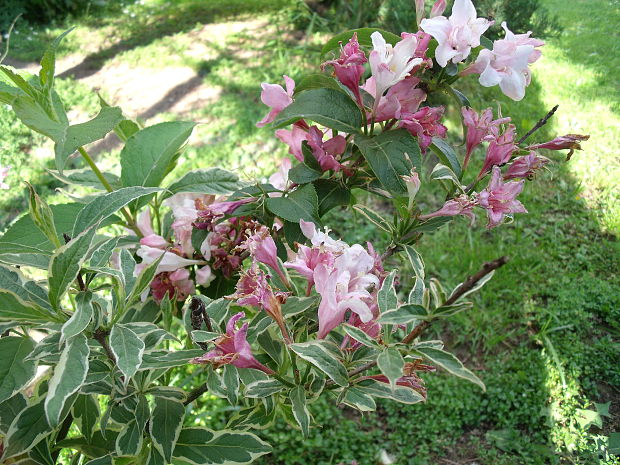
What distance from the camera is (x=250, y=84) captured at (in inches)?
161

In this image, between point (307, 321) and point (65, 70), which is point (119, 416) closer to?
point (307, 321)

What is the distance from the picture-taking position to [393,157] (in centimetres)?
74

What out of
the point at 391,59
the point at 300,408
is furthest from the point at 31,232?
the point at 391,59

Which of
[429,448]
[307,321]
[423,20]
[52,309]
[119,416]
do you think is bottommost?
[429,448]

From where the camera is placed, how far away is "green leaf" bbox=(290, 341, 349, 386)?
645mm

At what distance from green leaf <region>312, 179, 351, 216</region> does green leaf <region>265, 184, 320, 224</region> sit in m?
0.04

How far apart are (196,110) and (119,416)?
3.21 meters

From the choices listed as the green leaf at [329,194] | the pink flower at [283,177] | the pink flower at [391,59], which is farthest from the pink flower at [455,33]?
the pink flower at [283,177]

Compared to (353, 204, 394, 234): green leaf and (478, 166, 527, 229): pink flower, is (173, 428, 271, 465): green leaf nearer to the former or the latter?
(353, 204, 394, 234): green leaf

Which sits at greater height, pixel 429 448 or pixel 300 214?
pixel 300 214

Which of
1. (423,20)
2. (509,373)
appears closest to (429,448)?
(509,373)

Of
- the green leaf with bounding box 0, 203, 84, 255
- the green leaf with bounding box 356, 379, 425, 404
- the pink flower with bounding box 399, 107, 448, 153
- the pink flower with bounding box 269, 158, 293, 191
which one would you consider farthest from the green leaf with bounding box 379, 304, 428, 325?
the green leaf with bounding box 0, 203, 84, 255

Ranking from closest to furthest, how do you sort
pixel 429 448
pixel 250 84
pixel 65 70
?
pixel 429 448 < pixel 250 84 < pixel 65 70

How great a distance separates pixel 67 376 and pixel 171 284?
0.40 meters
